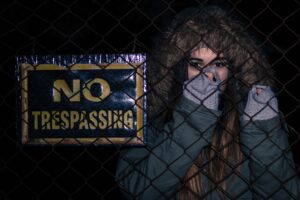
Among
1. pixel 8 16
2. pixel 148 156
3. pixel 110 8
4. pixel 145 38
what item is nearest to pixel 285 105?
pixel 145 38

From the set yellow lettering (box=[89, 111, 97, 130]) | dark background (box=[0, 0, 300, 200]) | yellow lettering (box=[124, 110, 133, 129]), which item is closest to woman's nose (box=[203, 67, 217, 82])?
yellow lettering (box=[124, 110, 133, 129])

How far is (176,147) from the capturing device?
156 cm

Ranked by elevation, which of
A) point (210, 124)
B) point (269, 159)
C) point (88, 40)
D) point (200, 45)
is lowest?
point (269, 159)

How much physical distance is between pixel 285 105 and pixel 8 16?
217 centimetres

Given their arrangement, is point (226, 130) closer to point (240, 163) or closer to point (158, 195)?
point (240, 163)

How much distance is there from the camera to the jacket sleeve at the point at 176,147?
1.55 m

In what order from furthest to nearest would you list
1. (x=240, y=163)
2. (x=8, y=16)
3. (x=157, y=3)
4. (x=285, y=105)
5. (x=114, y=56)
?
(x=285, y=105) → (x=157, y=3) → (x=8, y=16) → (x=240, y=163) → (x=114, y=56)

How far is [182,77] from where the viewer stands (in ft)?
5.52

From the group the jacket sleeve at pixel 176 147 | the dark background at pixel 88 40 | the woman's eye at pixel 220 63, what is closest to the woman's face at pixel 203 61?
the woman's eye at pixel 220 63

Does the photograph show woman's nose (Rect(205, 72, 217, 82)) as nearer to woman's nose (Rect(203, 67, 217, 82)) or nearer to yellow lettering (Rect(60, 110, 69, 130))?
woman's nose (Rect(203, 67, 217, 82))

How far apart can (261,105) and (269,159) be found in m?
0.18

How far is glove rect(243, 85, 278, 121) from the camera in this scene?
1.60 meters

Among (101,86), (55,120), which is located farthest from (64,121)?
(101,86)

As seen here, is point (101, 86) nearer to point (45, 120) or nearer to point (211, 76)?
point (45, 120)
